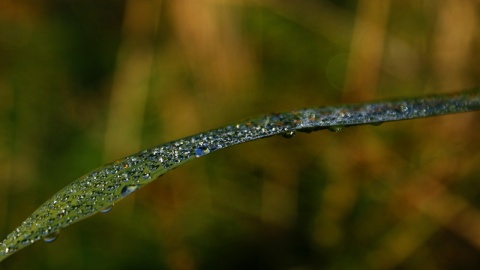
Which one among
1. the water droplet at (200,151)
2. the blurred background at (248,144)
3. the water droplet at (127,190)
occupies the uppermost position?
the blurred background at (248,144)

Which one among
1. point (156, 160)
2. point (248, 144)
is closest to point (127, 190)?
point (156, 160)

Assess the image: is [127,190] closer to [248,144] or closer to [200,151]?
[200,151]

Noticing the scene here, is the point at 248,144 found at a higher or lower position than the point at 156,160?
higher

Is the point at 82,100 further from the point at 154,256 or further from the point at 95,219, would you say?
the point at 154,256

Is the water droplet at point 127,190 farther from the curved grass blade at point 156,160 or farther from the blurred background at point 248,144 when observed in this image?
the blurred background at point 248,144

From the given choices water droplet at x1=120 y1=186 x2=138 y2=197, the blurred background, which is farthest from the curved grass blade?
the blurred background

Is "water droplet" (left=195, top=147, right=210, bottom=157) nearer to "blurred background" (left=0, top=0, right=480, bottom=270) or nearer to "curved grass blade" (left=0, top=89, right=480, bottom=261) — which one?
"curved grass blade" (left=0, top=89, right=480, bottom=261)

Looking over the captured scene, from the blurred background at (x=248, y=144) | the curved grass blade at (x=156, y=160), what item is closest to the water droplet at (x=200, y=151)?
the curved grass blade at (x=156, y=160)

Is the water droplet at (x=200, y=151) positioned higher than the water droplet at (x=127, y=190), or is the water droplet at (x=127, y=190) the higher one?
the water droplet at (x=200, y=151)

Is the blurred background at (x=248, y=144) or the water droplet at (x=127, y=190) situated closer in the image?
the water droplet at (x=127, y=190)
